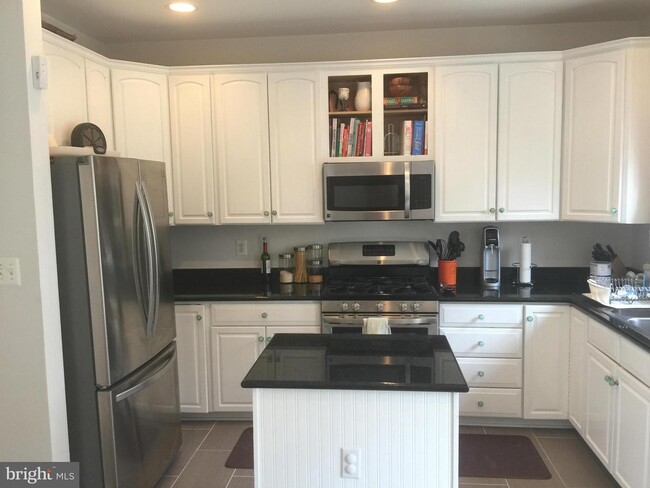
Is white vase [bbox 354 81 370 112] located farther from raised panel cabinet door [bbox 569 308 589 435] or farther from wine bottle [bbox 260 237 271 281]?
raised panel cabinet door [bbox 569 308 589 435]

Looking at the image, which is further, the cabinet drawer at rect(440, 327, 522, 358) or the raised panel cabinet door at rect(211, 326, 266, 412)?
the raised panel cabinet door at rect(211, 326, 266, 412)

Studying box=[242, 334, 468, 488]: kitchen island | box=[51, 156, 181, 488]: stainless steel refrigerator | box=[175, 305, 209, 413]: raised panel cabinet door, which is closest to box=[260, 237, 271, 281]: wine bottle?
box=[175, 305, 209, 413]: raised panel cabinet door

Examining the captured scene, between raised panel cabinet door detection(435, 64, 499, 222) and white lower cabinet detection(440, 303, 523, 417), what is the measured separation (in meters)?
0.62

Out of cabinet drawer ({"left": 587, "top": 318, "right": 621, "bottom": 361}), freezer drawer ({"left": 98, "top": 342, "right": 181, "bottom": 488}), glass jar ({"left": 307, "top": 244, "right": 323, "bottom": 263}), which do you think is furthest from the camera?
glass jar ({"left": 307, "top": 244, "right": 323, "bottom": 263})

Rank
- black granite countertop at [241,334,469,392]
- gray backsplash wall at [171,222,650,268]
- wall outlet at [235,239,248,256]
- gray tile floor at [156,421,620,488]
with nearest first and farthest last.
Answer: black granite countertop at [241,334,469,392] < gray tile floor at [156,421,620,488] < gray backsplash wall at [171,222,650,268] < wall outlet at [235,239,248,256]

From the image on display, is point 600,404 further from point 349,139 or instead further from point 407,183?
point 349,139

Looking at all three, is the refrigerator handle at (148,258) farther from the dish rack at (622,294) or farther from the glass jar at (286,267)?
the dish rack at (622,294)

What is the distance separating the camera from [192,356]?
328 centimetres

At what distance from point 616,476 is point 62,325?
260 cm

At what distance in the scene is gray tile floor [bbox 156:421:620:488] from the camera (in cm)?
263

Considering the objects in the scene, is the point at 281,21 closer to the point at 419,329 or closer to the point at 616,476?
the point at 419,329

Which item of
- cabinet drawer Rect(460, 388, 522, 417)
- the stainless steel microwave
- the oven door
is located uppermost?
the stainless steel microwave

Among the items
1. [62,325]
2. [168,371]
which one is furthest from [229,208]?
[62,325]

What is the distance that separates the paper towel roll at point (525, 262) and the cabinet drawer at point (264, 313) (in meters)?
1.36
